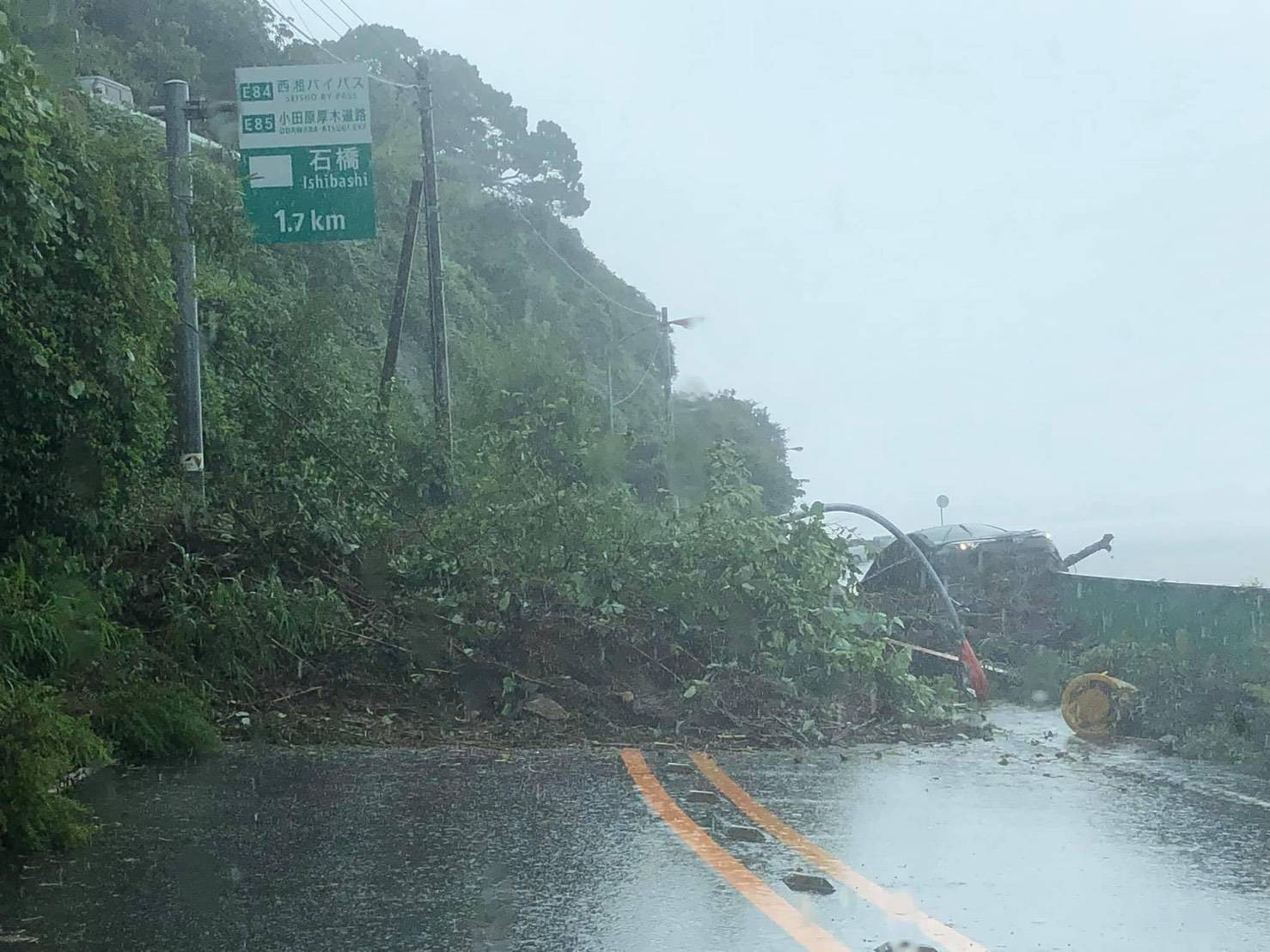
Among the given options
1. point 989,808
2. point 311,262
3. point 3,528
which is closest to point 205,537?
point 3,528

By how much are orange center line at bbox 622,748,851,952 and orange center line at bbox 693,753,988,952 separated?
0.32 meters

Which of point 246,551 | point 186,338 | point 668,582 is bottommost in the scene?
point 668,582

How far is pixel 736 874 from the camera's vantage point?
559cm

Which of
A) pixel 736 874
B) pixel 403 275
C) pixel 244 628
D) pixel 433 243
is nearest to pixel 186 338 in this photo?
pixel 244 628

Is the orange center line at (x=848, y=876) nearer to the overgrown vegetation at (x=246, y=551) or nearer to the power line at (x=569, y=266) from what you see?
the overgrown vegetation at (x=246, y=551)

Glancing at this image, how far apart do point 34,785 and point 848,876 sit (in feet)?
11.0

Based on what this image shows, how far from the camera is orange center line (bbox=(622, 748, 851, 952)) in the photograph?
185 inches

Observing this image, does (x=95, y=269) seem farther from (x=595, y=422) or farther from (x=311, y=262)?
(x=311, y=262)

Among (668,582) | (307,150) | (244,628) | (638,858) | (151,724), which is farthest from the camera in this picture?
(307,150)

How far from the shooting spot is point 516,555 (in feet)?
38.9

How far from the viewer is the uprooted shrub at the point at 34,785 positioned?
5.85 metres

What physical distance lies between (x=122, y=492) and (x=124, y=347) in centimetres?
114

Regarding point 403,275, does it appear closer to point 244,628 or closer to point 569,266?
point 244,628

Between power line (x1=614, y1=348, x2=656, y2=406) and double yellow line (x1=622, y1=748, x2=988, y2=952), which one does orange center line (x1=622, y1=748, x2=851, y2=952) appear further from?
power line (x1=614, y1=348, x2=656, y2=406)
